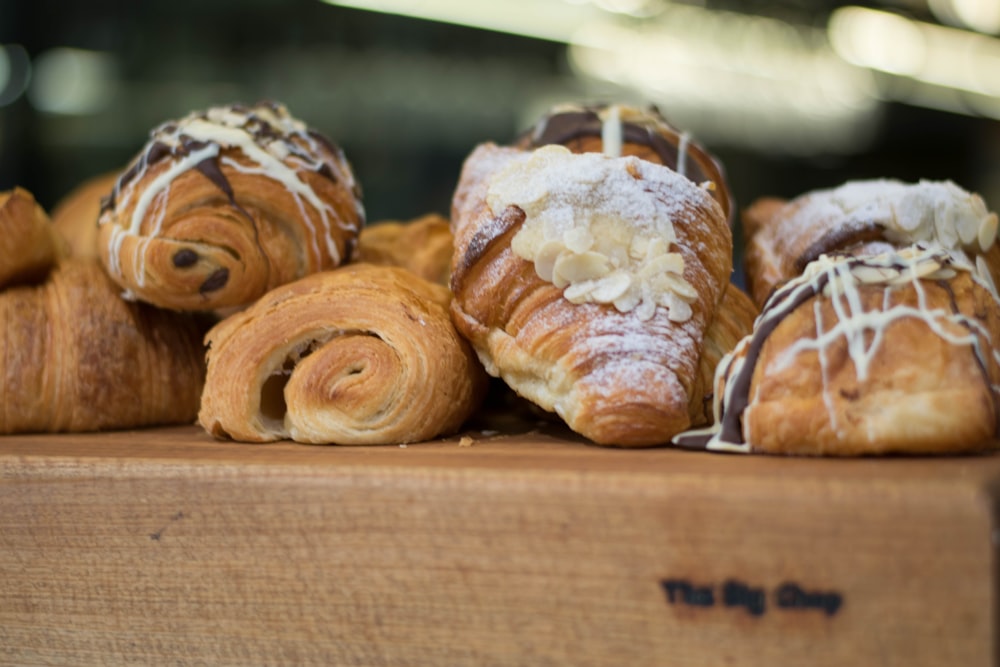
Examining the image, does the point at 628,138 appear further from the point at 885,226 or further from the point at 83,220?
the point at 83,220

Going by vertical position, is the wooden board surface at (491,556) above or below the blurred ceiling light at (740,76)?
below

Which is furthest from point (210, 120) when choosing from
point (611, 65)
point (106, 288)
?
point (611, 65)

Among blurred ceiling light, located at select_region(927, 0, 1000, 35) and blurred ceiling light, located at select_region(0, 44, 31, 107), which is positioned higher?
blurred ceiling light, located at select_region(927, 0, 1000, 35)

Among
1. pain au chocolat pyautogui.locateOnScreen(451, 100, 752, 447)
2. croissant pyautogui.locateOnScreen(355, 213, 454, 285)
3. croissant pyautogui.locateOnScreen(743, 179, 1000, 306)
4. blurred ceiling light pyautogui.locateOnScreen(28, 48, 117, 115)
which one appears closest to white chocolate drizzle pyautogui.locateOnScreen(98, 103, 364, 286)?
croissant pyautogui.locateOnScreen(355, 213, 454, 285)

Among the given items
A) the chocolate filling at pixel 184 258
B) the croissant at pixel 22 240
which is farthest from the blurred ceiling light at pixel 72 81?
the chocolate filling at pixel 184 258

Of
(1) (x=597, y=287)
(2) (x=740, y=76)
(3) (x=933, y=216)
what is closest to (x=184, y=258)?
(1) (x=597, y=287)

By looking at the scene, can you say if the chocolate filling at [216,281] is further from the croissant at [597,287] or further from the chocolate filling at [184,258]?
the croissant at [597,287]

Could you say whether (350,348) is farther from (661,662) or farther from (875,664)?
Answer: (875,664)

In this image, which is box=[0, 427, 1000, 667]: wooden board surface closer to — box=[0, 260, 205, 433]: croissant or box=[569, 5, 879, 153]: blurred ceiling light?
box=[0, 260, 205, 433]: croissant
